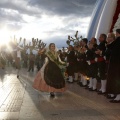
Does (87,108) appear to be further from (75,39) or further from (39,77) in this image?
(75,39)

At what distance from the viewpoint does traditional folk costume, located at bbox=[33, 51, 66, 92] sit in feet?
34.1

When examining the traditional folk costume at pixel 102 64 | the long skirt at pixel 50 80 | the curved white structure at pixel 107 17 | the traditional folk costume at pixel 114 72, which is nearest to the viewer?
the traditional folk costume at pixel 114 72

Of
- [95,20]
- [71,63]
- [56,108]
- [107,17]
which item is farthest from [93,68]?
[95,20]

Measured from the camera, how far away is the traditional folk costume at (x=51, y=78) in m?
10.4

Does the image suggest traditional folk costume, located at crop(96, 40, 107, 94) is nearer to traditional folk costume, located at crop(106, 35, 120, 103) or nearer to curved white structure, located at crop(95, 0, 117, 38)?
traditional folk costume, located at crop(106, 35, 120, 103)

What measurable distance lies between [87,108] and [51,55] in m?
2.98

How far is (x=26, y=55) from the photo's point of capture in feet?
100

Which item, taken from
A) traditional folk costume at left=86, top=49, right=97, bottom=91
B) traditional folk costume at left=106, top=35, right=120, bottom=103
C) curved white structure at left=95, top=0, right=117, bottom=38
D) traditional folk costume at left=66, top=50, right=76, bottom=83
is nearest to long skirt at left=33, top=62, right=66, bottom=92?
traditional folk costume at left=106, top=35, right=120, bottom=103

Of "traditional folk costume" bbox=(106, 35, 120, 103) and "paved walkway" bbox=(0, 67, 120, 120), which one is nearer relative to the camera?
"paved walkway" bbox=(0, 67, 120, 120)

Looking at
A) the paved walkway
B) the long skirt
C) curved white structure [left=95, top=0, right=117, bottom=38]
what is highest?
curved white structure [left=95, top=0, right=117, bottom=38]

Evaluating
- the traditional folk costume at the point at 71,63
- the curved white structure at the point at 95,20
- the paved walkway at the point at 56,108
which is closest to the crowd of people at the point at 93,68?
the paved walkway at the point at 56,108

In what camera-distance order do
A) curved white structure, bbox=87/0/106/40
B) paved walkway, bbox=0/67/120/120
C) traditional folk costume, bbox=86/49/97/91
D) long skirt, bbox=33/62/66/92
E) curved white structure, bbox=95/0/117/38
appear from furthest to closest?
curved white structure, bbox=87/0/106/40 → curved white structure, bbox=95/0/117/38 → traditional folk costume, bbox=86/49/97/91 → long skirt, bbox=33/62/66/92 → paved walkway, bbox=0/67/120/120

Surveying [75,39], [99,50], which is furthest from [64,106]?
[75,39]

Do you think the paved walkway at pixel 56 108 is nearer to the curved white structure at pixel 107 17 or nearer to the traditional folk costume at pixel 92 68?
the traditional folk costume at pixel 92 68
